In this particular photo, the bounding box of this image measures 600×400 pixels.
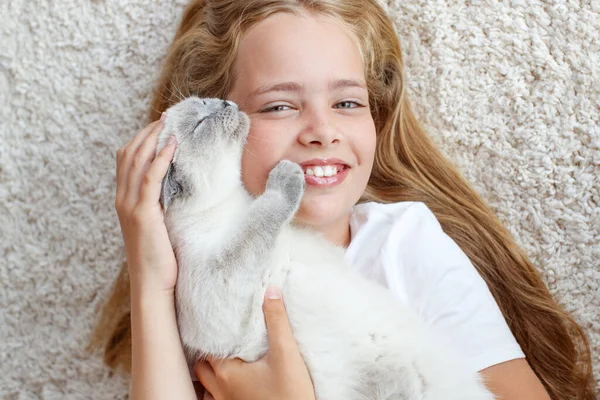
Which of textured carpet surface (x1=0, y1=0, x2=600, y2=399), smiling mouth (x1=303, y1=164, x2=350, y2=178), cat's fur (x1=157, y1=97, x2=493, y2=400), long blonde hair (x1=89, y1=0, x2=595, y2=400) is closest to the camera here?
cat's fur (x1=157, y1=97, x2=493, y2=400)

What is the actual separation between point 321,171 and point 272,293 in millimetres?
323

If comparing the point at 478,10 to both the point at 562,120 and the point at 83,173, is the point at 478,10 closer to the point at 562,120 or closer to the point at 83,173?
the point at 562,120

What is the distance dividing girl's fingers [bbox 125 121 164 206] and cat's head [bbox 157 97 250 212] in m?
0.02

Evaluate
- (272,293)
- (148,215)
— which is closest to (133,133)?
(148,215)

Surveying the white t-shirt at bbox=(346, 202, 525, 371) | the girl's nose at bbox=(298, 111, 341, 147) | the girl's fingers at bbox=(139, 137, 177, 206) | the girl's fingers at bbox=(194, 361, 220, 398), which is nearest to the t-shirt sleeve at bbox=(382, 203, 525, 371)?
the white t-shirt at bbox=(346, 202, 525, 371)

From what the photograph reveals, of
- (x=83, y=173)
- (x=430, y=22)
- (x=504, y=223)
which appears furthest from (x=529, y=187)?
(x=83, y=173)

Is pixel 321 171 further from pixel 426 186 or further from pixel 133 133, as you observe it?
pixel 133 133

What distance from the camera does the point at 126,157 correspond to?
4.70 feet

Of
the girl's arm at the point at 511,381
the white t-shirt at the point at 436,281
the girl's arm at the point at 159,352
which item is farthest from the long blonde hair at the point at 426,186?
the girl's arm at the point at 159,352

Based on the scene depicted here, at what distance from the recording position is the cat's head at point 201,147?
→ 130 centimetres

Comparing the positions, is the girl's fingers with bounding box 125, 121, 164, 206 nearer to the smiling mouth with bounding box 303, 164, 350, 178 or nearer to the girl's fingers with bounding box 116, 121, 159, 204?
the girl's fingers with bounding box 116, 121, 159, 204

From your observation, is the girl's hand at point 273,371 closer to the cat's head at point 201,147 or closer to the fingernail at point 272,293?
the fingernail at point 272,293

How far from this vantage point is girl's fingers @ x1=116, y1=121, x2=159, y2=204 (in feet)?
4.66

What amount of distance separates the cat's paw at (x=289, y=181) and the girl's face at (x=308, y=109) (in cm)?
7
